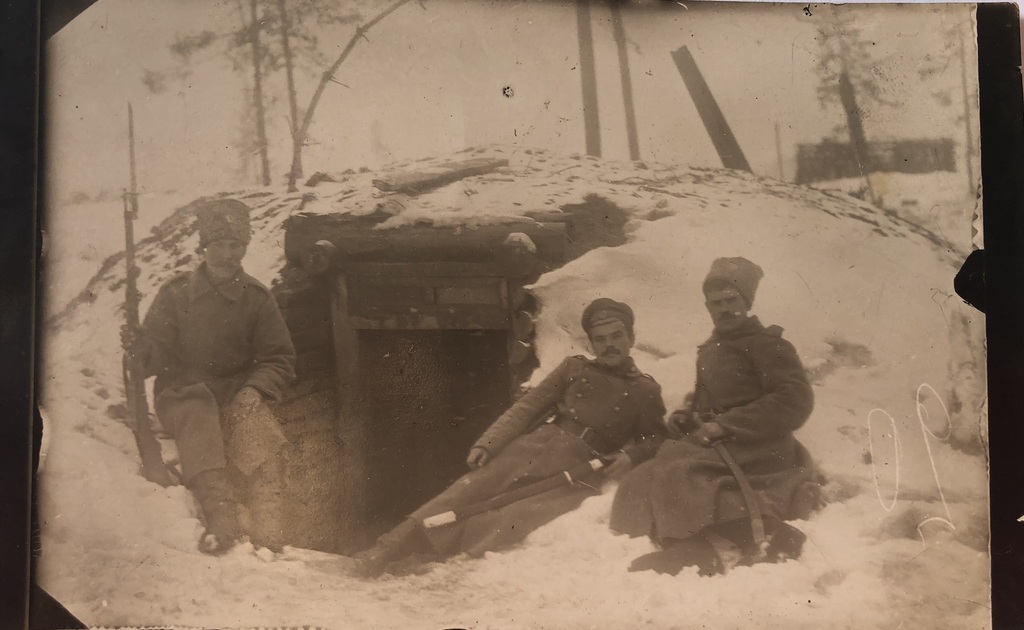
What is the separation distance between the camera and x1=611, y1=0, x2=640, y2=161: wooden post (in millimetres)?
2391

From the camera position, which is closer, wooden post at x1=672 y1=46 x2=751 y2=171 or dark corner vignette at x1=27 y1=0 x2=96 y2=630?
dark corner vignette at x1=27 y1=0 x2=96 y2=630

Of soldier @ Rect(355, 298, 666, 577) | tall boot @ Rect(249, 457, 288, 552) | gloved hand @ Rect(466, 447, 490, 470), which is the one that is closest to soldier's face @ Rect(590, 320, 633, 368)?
soldier @ Rect(355, 298, 666, 577)

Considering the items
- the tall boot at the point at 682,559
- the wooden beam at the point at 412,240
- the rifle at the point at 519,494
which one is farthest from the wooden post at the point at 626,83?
the tall boot at the point at 682,559

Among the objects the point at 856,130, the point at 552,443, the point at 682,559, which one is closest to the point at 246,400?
the point at 552,443

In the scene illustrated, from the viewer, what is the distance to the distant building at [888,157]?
238 cm

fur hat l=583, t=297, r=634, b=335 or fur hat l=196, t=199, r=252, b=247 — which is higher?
fur hat l=196, t=199, r=252, b=247

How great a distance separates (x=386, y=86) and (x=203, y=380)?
1.20 meters

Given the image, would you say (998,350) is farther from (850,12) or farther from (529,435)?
(529,435)

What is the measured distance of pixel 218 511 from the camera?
7.47 feet

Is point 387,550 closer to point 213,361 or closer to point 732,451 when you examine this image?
point 213,361

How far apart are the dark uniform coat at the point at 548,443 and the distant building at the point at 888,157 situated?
996 millimetres

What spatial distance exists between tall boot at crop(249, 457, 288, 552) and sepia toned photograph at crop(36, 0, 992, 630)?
0.04 ft

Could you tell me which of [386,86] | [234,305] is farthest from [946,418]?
[234,305]

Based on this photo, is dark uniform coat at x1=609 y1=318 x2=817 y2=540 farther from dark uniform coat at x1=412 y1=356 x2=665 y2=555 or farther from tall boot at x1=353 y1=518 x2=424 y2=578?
tall boot at x1=353 y1=518 x2=424 y2=578
